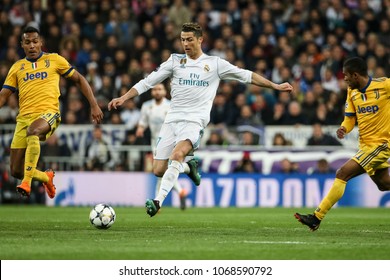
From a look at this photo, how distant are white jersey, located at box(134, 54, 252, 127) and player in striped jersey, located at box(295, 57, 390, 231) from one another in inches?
64.7

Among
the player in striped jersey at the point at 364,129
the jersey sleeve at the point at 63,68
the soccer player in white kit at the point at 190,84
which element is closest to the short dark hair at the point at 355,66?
the player in striped jersey at the point at 364,129

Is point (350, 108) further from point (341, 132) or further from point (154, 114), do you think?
point (154, 114)

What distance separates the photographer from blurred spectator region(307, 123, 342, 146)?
66.3 feet

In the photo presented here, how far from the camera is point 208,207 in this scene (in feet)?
62.8

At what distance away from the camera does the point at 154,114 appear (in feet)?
56.9

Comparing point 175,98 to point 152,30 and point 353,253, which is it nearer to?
point 353,253

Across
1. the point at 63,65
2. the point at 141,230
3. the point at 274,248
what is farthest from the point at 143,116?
the point at 274,248

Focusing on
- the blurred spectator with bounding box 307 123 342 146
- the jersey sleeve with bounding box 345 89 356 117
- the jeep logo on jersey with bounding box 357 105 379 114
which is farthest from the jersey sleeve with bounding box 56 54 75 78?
the blurred spectator with bounding box 307 123 342 146

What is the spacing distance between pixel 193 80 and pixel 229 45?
11.1 metres

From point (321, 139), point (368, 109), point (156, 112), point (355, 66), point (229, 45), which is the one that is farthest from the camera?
point (229, 45)

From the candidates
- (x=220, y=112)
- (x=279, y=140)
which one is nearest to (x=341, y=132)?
(x=279, y=140)

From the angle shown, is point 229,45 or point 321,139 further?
point 229,45

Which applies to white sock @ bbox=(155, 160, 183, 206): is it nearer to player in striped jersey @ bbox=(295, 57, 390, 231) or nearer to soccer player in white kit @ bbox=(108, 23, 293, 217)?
soccer player in white kit @ bbox=(108, 23, 293, 217)

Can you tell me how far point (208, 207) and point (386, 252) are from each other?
10507 millimetres
